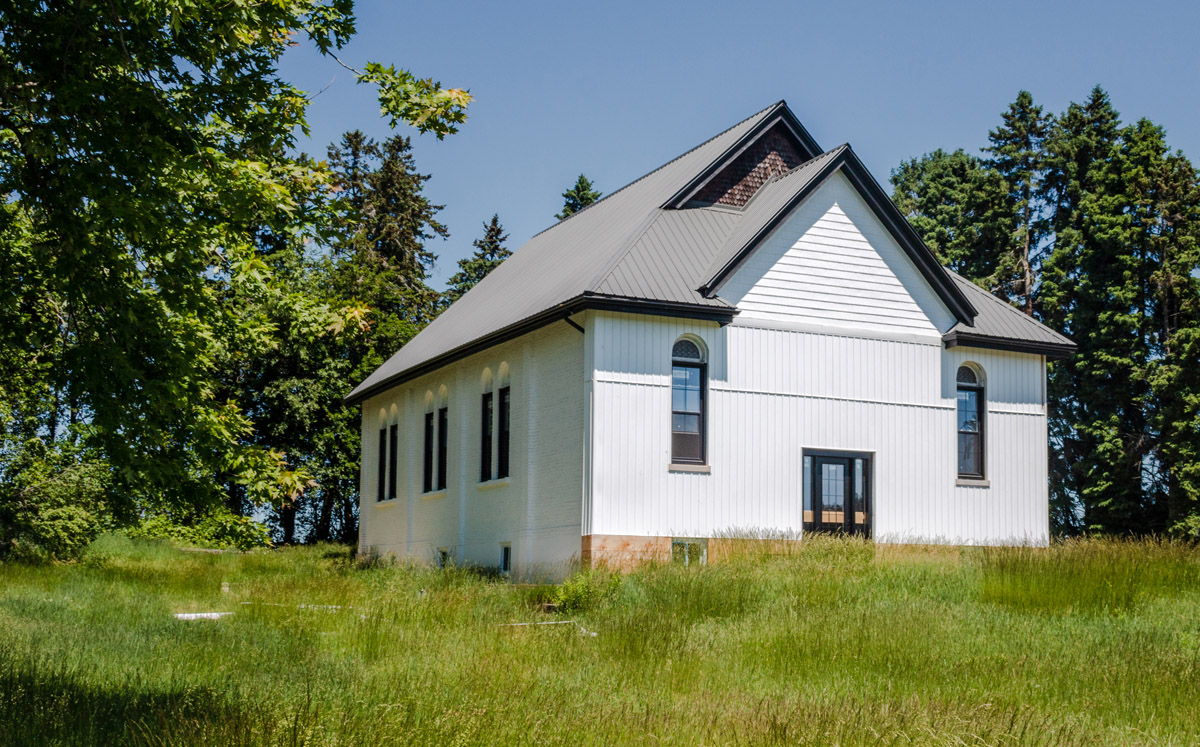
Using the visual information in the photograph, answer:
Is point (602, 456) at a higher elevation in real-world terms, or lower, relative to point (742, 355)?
lower

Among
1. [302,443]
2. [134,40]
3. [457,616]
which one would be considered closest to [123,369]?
[134,40]

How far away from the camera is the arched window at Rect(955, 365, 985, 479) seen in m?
24.5

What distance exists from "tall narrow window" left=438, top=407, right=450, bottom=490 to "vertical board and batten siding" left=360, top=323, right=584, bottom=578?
410 millimetres

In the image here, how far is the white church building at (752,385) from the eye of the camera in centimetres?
2155

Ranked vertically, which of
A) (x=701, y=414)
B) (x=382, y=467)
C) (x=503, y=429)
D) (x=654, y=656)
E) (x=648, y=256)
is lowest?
(x=654, y=656)

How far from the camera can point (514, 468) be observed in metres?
24.4

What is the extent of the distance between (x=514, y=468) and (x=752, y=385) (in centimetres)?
530

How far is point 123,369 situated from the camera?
27.1ft

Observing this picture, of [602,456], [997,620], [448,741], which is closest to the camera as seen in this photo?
[448,741]

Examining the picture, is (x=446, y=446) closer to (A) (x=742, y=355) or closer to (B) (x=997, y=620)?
(A) (x=742, y=355)

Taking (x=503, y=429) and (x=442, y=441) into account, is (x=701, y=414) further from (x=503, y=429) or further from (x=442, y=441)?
(x=442, y=441)

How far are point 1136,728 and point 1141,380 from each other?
3427 centimetres

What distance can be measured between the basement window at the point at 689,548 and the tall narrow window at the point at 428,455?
10.4 m

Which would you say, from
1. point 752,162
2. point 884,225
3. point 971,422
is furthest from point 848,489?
point 752,162
